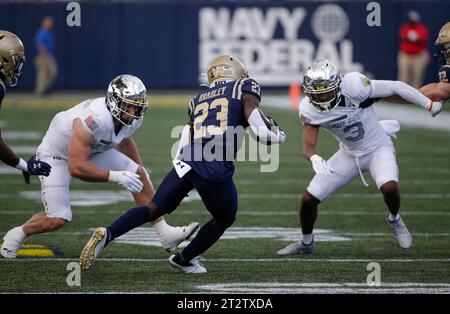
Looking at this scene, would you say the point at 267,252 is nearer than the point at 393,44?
Yes

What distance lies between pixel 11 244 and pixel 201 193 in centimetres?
151

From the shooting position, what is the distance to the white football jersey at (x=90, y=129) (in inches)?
260

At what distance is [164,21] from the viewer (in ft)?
73.7

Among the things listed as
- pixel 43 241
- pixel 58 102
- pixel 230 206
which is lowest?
pixel 58 102

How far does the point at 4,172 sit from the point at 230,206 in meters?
6.23

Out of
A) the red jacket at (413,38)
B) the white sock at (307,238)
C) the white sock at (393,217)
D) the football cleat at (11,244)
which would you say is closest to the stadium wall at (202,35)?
the red jacket at (413,38)

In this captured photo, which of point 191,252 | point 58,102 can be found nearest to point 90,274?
point 191,252

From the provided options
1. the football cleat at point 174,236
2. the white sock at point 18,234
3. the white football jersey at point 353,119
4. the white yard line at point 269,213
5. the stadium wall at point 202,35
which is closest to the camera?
the football cleat at point 174,236

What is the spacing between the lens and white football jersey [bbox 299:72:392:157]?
7.25 meters

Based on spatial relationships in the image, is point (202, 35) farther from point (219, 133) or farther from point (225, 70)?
point (219, 133)

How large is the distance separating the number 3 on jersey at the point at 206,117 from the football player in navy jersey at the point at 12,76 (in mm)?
1060

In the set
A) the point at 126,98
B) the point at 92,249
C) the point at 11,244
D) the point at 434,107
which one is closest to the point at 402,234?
the point at 434,107

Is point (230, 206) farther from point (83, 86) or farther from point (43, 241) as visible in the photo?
point (83, 86)

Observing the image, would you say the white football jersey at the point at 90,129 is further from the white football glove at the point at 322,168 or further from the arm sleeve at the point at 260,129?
the white football glove at the point at 322,168
